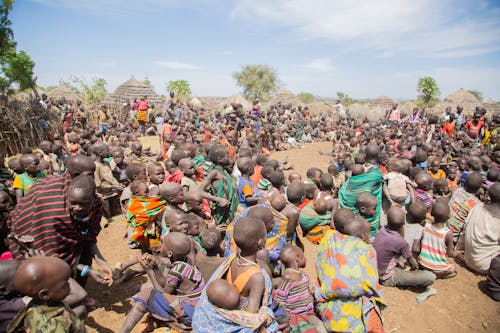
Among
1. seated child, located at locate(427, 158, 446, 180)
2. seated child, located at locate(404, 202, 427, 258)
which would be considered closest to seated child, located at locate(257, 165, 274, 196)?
seated child, located at locate(404, 202, 427, 258)

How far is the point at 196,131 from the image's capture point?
514 inches

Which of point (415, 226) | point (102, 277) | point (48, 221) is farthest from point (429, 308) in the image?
point (48, 221)

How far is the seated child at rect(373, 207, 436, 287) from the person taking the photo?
334 cm

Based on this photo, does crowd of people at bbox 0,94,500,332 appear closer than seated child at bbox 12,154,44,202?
Yes

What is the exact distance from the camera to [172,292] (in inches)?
106

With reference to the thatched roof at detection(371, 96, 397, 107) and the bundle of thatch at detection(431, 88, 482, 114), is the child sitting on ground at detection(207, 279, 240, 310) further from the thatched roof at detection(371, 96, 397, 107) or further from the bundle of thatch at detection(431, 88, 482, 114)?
the thatched roof at detection(371, 96, 397, 107)

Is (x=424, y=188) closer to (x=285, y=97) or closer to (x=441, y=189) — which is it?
(x=441, y=189)

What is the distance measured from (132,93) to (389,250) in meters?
22.1

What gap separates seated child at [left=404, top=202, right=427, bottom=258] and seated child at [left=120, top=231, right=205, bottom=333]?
2762 millimetres

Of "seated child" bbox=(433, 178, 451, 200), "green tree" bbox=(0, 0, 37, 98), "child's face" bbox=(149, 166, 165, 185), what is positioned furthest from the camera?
"green tree" bbox=(0, 0, 37, 98)

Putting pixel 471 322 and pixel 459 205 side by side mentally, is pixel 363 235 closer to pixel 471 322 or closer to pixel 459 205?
pixel 471 322

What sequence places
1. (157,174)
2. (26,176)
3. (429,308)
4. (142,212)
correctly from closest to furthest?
(429,308), (142,212), (26,176), (157,174)

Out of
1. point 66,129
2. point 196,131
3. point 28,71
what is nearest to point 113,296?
point 196,131

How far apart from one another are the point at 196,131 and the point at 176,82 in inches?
902
